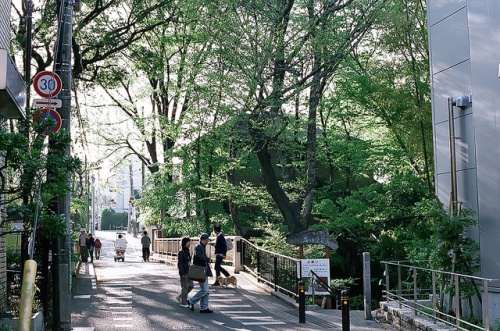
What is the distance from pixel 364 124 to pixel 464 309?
1591 cm

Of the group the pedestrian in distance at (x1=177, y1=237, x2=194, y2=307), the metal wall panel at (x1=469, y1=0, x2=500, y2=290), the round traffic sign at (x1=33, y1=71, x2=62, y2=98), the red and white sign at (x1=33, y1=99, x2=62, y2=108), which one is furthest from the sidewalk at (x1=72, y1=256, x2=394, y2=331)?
the round traffic sign at (x1=33, y1=71, x2=62, y2=98)

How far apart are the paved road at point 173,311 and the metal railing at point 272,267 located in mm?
393

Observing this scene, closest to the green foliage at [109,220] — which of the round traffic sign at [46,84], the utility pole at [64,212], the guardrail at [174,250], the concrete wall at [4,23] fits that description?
the guardrail at [174,250]

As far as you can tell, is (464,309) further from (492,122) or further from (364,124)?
(364,124)

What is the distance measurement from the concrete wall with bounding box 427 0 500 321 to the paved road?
3109 mm

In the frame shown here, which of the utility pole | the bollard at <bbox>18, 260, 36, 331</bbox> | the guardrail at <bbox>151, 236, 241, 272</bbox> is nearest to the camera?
the bollard at <bbox>18, 260, 36, 331</bbox>

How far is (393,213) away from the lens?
24000 mm

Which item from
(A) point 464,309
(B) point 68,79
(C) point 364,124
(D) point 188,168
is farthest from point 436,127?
(D) point 188,168

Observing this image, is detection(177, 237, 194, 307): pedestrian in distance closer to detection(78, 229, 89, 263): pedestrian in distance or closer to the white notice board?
the white notice board

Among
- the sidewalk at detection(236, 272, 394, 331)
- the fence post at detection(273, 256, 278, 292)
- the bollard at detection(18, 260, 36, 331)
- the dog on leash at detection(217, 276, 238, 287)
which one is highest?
the bollard at detection(18, 260, 36, 331)

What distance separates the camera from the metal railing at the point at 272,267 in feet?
58.4

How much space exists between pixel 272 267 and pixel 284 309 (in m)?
3.12

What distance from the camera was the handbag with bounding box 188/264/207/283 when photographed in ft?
50.3

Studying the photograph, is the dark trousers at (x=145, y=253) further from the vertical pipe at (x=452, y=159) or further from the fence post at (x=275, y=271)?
the vertical pipe at (x=452, y=159)
